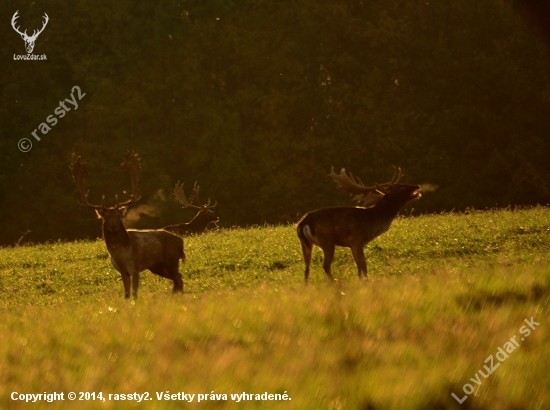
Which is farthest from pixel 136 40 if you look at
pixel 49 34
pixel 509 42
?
pixel 509 42

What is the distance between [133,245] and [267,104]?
31.7 m

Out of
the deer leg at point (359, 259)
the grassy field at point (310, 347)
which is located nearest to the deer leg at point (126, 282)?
the grassy field at point (310, 347)

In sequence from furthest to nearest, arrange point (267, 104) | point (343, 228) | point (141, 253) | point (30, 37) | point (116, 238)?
point (267, 104)
point (30, 37)
point (343, 228)
point (141, 253)
point (116, 238)

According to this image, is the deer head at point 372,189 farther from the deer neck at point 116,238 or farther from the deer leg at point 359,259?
Result: the deer neck at point 116,238

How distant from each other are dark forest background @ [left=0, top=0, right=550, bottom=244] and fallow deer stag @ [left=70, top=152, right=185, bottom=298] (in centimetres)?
2733

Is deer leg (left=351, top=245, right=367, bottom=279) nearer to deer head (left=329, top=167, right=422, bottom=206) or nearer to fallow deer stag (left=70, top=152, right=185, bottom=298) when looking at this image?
deer head (left=329, top=167, right=422, bottom=206)

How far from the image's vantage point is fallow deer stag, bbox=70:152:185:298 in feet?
43.2

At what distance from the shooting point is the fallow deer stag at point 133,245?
13164mm

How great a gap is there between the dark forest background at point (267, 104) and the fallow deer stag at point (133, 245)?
27330 millimetres

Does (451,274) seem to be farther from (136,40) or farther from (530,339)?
(136,40)

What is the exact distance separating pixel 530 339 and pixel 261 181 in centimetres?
3653

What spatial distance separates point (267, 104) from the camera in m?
44.7

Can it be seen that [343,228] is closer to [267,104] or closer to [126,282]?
[126,282]

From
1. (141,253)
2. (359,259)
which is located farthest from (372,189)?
(141,253)
